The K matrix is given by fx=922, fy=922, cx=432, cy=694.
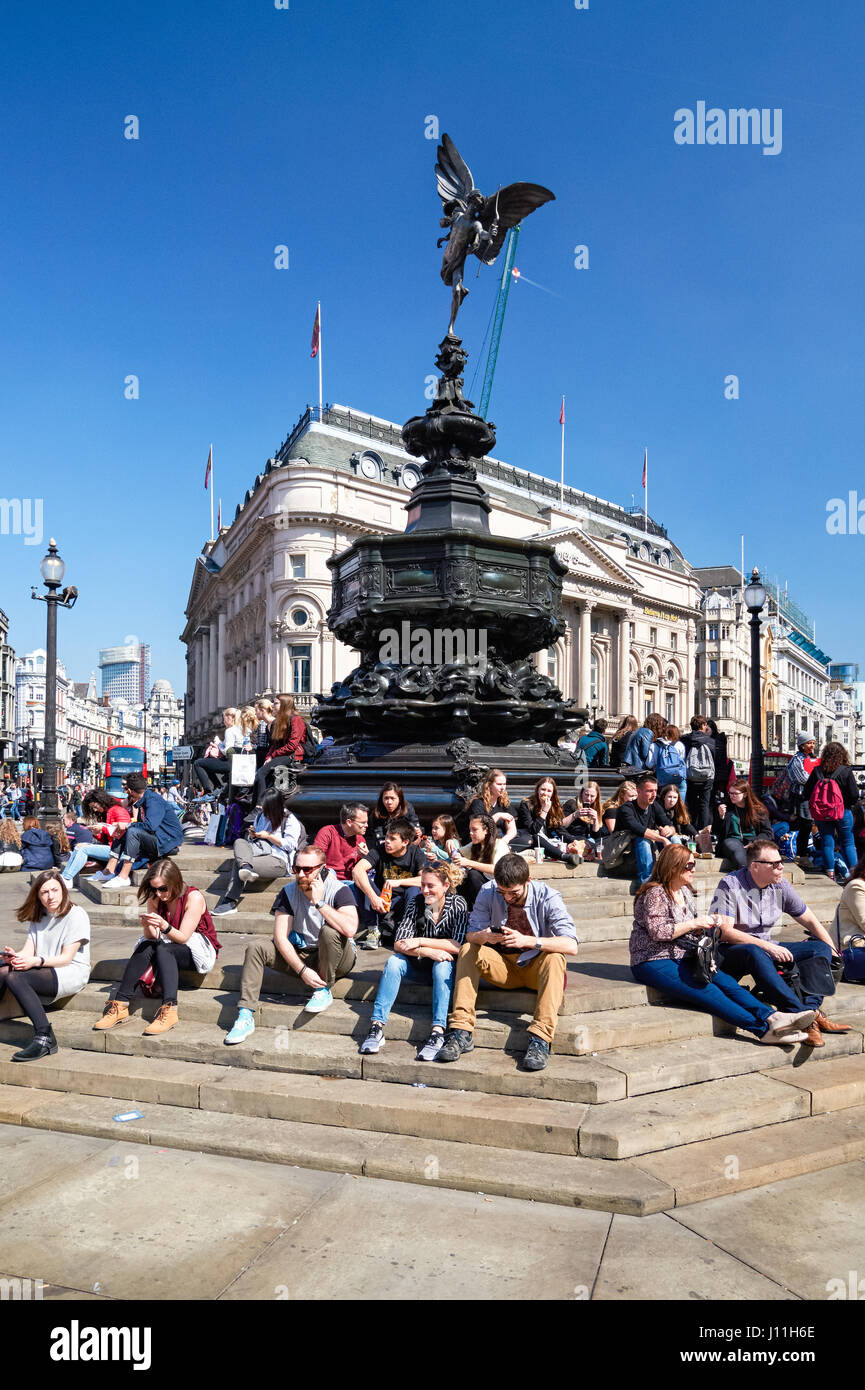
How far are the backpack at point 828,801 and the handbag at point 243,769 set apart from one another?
6443 mm

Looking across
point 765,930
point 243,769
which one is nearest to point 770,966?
point 765,930

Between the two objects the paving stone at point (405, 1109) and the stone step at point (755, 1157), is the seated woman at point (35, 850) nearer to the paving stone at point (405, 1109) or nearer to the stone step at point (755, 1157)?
the paving stone at point (405, 1109)

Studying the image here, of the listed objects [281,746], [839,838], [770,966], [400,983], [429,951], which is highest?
[281,746]

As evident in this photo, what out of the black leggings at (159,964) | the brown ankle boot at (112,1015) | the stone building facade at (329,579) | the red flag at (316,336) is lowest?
the brown ankle boot at (112,1015)

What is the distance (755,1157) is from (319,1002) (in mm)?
2700

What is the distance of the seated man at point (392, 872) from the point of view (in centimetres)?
699

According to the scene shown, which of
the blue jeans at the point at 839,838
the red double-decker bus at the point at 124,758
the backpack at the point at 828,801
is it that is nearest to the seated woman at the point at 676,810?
the backpack at the point at 828,801

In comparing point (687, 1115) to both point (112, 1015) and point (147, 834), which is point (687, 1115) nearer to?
point (112, 1015)

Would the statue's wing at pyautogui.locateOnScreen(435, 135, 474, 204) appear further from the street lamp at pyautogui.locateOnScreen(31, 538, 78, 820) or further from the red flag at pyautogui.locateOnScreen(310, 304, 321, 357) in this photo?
the red flag at pyautogui.locateOnScreen(310, 304, 321, 357)

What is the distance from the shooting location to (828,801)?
10.4 m

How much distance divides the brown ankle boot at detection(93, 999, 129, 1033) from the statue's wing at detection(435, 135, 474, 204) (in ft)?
31.8

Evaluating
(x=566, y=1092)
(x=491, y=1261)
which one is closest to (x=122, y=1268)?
(x=491, y=1261)
